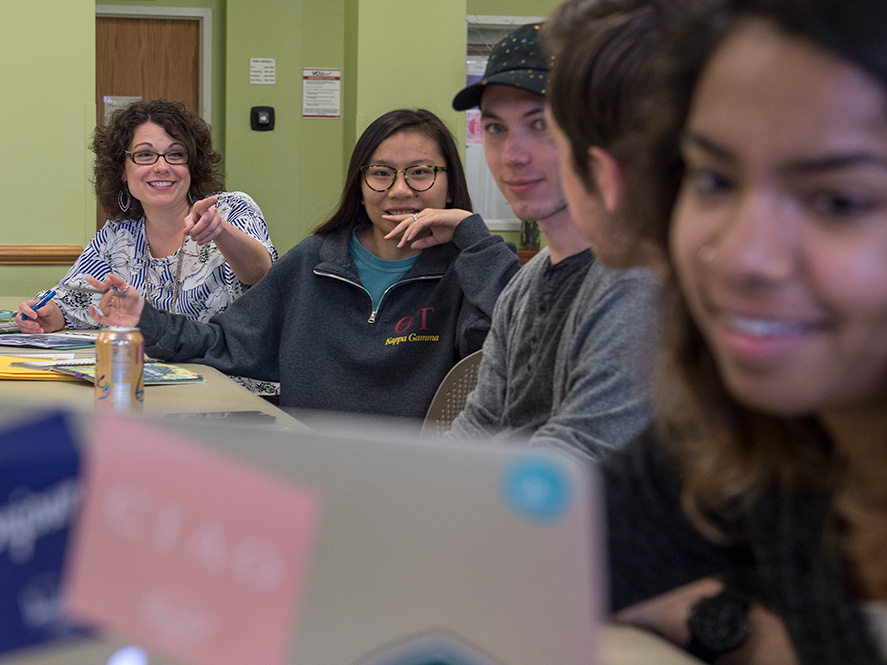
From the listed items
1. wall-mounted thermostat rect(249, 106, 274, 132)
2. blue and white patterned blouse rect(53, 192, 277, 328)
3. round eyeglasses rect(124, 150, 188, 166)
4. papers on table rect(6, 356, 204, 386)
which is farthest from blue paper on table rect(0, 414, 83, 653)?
wall-mounted thermostat rect(249, 106, 274, 132)

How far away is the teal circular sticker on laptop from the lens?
1.13 feet

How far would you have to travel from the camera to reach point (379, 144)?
2.13 metres

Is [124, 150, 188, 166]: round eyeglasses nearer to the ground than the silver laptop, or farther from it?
farther from it

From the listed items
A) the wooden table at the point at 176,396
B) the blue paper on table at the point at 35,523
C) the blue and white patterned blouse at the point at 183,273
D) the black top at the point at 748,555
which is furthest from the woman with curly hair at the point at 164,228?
the blue paper on table at the point at 35,523

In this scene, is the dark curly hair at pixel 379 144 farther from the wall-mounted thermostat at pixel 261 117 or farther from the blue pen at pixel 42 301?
the wall-mounted thermostat at pixel 261 117

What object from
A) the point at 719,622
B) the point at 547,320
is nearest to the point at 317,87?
the point at 547,320

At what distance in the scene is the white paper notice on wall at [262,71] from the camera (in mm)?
5441

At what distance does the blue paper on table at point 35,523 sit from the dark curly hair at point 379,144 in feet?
5.80

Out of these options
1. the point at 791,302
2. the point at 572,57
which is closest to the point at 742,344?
the point at 791,302

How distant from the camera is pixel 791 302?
464 millimetres

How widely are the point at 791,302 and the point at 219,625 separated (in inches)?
12.5

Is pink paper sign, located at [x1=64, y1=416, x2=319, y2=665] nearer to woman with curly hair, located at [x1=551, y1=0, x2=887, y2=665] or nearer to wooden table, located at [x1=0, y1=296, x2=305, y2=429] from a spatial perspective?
woman with curly hair, located at [x1=551, y1=0, x2=887, y2=665]

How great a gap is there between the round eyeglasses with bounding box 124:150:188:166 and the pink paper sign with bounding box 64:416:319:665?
2.44 meters

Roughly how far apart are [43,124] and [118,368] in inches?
96.1
